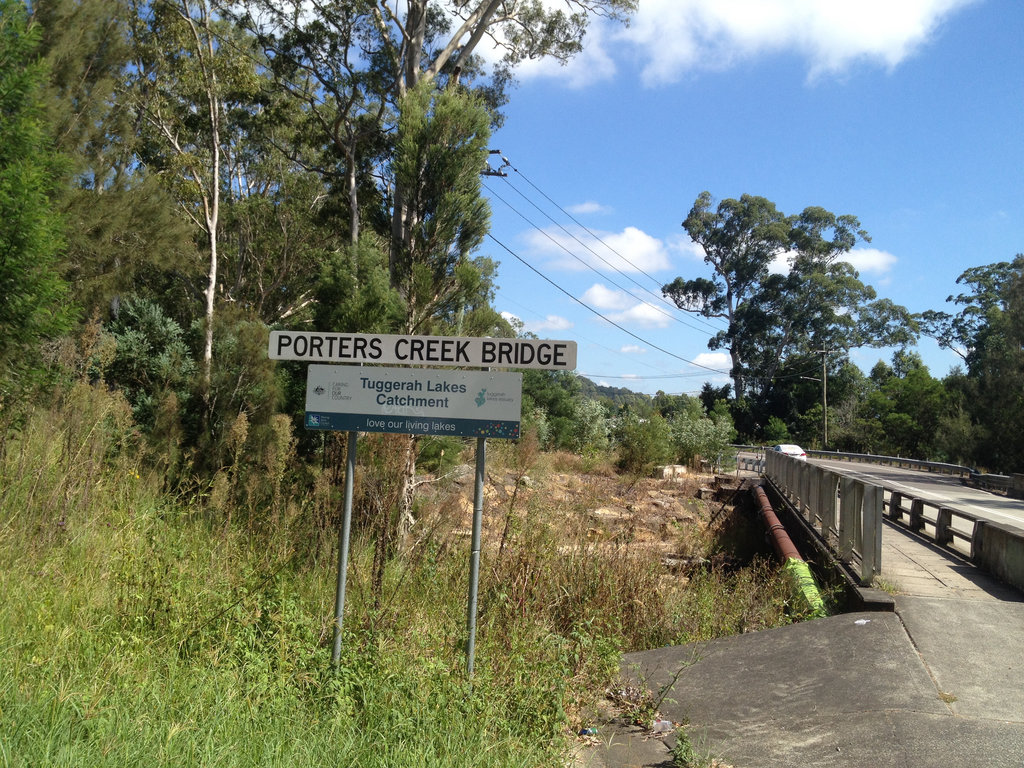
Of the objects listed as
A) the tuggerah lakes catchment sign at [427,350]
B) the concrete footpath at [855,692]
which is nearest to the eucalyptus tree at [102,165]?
the tuggerah lakes catchment sign at [427,350]

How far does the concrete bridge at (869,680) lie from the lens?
434cm

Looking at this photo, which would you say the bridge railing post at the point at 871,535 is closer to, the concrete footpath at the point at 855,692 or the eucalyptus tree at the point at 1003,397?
the concrete footpath at the point at 855,692

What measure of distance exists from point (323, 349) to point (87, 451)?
2.42m

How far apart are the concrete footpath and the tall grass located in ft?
1.97

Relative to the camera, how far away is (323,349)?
16.5ft

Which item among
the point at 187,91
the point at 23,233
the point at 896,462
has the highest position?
the point at 187,91

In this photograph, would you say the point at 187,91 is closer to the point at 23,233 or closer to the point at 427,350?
the point at 23,233

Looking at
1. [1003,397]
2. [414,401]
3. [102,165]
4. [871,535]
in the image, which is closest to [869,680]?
[871,535]

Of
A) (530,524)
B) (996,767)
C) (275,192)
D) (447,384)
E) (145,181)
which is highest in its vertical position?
(275,192)

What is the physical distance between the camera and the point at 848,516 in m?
8.79

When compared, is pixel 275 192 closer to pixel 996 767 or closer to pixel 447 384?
pixel 447 384

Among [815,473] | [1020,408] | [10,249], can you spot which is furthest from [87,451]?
[1020,408]

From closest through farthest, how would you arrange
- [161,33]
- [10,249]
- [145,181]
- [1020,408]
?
[10,249], [145,181], [161,33], [1020,408]

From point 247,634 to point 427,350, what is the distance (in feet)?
6.50
